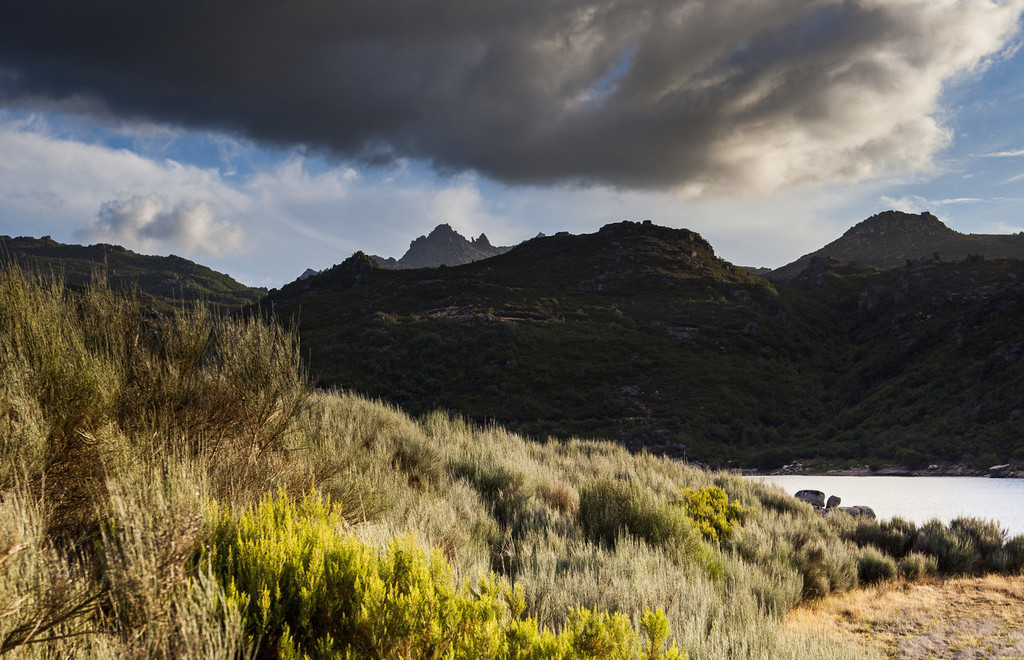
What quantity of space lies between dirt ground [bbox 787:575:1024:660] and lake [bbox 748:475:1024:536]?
297 centimetres

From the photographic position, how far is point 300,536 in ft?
9.51

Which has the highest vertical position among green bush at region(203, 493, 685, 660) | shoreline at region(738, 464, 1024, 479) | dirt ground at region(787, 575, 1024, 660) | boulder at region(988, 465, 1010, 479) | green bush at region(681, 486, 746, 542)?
green bush at region(203, 493, 685, 660)

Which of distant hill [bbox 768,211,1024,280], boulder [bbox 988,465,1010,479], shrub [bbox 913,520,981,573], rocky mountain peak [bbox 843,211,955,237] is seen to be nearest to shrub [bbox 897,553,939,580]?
shrub [bbox 913,520,981,573]

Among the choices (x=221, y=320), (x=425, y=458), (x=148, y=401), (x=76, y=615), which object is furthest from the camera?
(x=425, y=458)

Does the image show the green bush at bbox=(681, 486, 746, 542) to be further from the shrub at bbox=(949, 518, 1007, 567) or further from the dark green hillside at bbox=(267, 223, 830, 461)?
the dark green hillside at bbox=(267, 223, 830, 461)

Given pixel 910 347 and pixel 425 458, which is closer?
pixel 425 458

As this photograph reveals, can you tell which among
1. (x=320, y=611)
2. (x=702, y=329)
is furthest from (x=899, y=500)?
(x=702, y=329)

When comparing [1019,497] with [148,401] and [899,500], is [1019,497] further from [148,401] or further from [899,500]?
[148,401]

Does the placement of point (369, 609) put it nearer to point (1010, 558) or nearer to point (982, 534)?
Result: point (1010, 558)

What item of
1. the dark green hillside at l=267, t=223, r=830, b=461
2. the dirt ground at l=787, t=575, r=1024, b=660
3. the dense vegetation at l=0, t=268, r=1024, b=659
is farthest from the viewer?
the dark green hillside at l=267, t=223, r=830, b=461

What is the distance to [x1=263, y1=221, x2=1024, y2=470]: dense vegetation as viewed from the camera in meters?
30.7

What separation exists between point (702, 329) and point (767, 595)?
49.0 meters

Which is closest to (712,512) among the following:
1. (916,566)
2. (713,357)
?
(916,566)

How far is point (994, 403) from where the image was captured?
28.4 m
